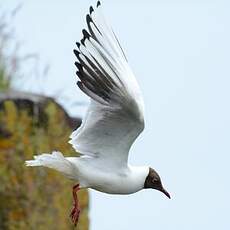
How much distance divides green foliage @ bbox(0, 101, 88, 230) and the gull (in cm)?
333

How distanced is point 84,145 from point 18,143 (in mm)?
3420

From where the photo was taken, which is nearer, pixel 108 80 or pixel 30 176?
pixel 108 80

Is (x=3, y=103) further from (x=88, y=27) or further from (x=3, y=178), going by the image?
(x=88, y=27)

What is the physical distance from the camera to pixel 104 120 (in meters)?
15.1

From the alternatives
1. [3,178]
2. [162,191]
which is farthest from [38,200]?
[162,191]

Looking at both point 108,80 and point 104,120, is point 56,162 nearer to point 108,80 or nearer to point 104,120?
point 104,120

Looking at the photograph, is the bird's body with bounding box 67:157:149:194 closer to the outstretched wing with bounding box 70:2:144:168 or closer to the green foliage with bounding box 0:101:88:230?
the outstretched wing with bounding box 70:2:144:168

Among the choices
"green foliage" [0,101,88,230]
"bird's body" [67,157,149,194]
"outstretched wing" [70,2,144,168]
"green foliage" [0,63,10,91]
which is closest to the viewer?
"outstretched wing" [70,2,144,168]

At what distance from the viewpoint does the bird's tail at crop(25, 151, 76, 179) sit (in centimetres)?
1499

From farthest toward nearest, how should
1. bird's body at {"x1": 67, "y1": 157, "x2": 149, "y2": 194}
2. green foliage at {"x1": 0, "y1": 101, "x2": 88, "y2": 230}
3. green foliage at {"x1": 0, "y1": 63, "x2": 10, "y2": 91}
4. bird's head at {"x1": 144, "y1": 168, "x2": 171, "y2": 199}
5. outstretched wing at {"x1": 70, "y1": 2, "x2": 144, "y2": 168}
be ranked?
green foliage at {"x1": 0, "y1": 63, "x2": 10, "y2": 91}
green foliage at {"x1": 0, "y1": 101, "x2": 88, "y2": 230}
bird's head at {"x1": 144, "y1": 168, "x2": 171, "y2": 199}
bird's body at {"x1": 67, "y1": 157, "x2": 149, "y2": 194}
outstretched wing at {"x1": 70, "y1": 2, "x2": 144, "y2": 168}

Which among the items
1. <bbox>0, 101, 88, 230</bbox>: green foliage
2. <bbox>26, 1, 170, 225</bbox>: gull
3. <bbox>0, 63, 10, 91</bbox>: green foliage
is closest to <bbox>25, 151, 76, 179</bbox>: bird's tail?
<bbox>26, 1, 170, 225</bbox>: gull

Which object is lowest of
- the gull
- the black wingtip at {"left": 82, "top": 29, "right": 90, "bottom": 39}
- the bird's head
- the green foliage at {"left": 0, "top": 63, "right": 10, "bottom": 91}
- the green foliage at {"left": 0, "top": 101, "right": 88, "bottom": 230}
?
the green foliage at {"left": 0, "top": 101, "right": 88, "bottom": 230}

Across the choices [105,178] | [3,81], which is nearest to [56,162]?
[105,178]

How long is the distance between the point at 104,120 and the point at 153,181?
→ 0.65m
